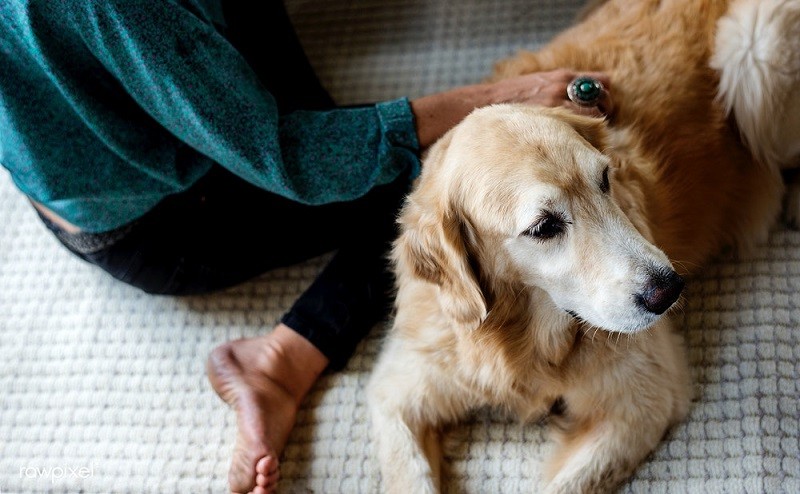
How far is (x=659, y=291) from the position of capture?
1.14 m

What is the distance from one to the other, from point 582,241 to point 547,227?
0.19 ft

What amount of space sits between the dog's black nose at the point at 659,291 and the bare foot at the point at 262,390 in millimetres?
792

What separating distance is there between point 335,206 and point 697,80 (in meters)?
0.84

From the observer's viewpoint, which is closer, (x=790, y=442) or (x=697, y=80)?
(x=790, y=442)

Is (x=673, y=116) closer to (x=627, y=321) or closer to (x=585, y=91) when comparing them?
(x=585, y=91)

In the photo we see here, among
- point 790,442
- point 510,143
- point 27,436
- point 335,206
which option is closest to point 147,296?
point 27,436

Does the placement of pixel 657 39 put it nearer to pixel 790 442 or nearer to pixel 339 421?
pixel 790 442

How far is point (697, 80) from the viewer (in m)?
1.58

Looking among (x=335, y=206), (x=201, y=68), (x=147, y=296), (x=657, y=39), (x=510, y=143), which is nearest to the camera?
(x=510, y=143)

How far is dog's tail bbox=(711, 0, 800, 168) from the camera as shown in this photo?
5.14 ft

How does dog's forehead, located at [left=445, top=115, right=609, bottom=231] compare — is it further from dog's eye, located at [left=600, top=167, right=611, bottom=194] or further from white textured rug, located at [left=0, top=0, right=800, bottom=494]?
white textured rug, located at [left=0, top=0, right=800, bottom=494]

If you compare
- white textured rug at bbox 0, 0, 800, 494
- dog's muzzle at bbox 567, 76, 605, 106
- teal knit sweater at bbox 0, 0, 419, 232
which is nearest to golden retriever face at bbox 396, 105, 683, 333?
dog's muzzle at bbox 567, 76, 605, 106

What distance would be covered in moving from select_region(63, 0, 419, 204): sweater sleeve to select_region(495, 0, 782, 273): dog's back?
1.22 ft

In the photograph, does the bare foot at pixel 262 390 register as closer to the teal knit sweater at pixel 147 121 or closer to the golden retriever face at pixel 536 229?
the teal knit sweater at pixel 147 121
